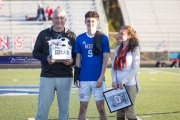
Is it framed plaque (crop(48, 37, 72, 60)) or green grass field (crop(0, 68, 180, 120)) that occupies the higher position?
framed plaque (crop(48, 37, 72, 60))

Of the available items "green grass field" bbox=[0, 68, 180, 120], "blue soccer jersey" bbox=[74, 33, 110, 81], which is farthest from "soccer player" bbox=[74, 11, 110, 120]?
"green grass field" bbox=[0, 68, 180, 120]

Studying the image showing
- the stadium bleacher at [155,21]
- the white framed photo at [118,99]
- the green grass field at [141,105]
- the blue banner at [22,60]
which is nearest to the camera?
the white framed photo at [118,99]

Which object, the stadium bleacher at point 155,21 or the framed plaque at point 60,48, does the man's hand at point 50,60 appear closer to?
the framed plaque at point 60,48

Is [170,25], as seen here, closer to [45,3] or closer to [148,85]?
[45,3]

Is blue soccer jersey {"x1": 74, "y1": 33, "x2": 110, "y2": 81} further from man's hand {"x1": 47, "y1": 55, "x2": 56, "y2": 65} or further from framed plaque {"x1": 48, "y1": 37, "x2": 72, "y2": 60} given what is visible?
man's hand {"x1": 47, "y1": 55, "x2": 56, "y2": 65}

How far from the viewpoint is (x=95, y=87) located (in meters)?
6.47

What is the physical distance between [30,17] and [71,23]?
236 centimetres

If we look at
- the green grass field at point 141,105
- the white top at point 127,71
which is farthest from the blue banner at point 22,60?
the white top at point 127,71

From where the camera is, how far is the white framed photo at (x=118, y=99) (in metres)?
6.60

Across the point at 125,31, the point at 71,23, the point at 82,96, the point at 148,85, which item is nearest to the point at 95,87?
the point at 82,96

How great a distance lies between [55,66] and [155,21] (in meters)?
24.6

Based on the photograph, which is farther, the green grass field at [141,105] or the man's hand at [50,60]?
the green grass field at [141,105]

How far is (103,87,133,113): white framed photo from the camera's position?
6598 mm

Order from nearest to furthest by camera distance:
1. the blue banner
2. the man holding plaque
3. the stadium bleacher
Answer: the man holding plaque → the blue banner → the stadium bleacher
